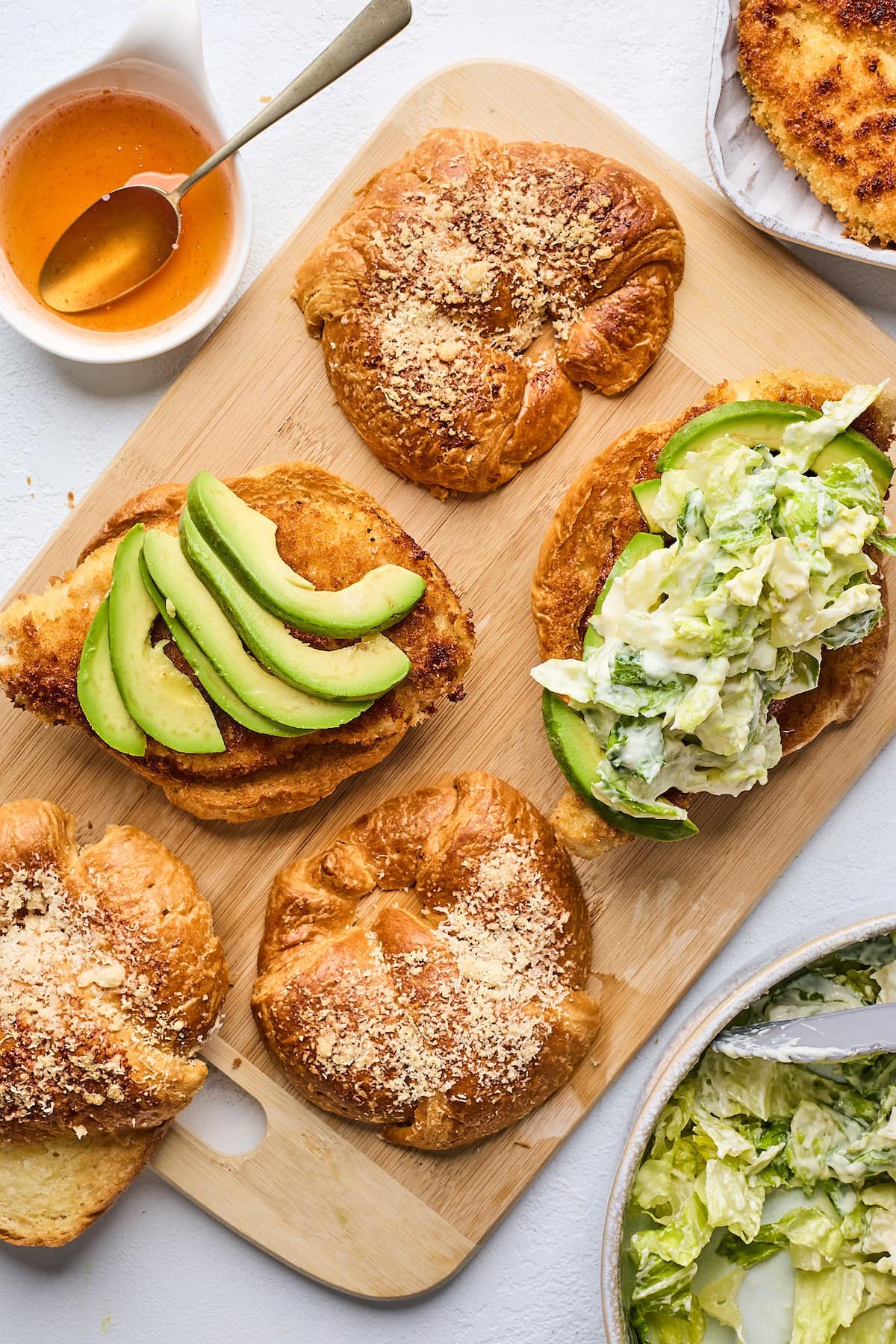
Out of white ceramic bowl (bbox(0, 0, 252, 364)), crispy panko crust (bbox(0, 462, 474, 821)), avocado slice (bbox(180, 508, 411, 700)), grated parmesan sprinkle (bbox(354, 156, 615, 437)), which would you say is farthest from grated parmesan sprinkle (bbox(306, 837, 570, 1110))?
white ceramic bowl (bbox(0, 0, 252, 364))

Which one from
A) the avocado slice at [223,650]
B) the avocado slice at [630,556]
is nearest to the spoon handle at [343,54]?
the avocado slice at [223,650]

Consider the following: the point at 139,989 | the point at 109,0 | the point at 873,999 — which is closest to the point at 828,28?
the point at 109,0

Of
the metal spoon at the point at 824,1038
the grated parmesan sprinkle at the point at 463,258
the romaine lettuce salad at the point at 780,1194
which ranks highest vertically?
the grated parmesan sprinkle at the point at 463,258

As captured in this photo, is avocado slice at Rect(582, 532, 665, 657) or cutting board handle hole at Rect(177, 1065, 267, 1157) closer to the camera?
avocado slice at Rect(582, 532, 665, 657)

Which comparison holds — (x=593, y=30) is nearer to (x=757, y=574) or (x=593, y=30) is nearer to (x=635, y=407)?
(x=635, y=407)

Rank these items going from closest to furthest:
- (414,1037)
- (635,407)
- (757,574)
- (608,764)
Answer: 1. (757,574)
2. (608,764)
3. (414,1037)
4. (635,407)

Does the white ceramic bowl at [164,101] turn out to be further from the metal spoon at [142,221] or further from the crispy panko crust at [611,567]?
the crispy panko crust at [611,567]

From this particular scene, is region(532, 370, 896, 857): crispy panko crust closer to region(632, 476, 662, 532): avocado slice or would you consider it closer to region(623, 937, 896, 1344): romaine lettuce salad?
region(632, 476, 662, 532): avocado slice
